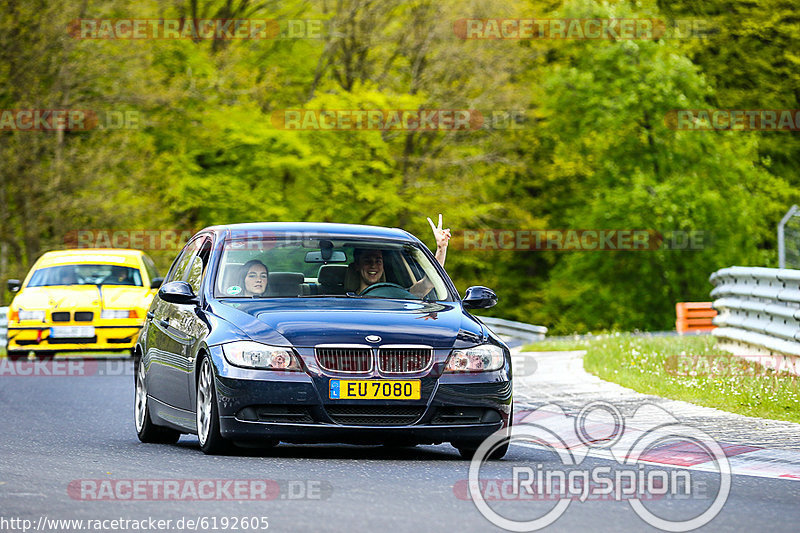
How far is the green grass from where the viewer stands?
42.5 feet

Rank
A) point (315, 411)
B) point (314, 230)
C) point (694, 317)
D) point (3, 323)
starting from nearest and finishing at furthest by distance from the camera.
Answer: point (315, 411) → point (314, 230) → point (3, 323) → point (694, 317)

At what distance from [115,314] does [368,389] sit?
1470 centimetres

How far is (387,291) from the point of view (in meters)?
11.1

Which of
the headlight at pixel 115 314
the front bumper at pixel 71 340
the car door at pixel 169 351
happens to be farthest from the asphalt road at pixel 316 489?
the headlight at pixel 115 314

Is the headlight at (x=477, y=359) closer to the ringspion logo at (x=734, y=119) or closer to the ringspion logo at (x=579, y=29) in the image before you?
the ringspion logo at (x=579, y=29)

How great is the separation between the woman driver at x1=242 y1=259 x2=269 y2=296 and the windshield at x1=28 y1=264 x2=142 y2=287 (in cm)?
1411

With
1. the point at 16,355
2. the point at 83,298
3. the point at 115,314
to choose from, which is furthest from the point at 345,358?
the point at 16,355

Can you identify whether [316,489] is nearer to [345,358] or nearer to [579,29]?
[345,358]

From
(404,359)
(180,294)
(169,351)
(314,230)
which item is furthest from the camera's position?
(314,230)

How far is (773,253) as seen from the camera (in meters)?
54.8

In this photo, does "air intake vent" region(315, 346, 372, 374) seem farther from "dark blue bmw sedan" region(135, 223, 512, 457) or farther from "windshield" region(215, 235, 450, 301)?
"windshield" region(215, 235, 450, 301)

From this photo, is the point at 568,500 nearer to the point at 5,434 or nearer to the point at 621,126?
the point at 5,434

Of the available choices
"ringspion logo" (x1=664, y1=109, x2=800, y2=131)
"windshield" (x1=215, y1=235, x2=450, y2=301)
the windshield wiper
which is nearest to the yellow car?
"windshield" (x1=215, y1=235, x2=450, y2=301)

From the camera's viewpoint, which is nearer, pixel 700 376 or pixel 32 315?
pixel 700 376
